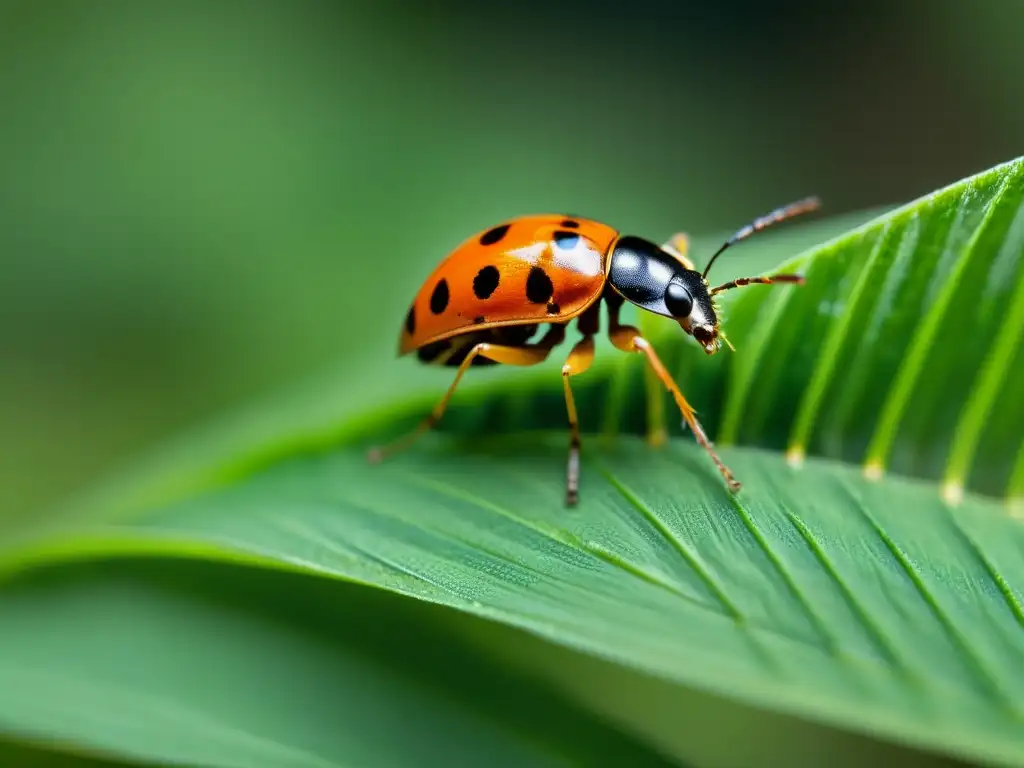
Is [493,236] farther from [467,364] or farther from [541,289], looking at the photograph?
[467,364]

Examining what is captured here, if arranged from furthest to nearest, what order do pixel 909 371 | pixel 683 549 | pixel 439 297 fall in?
pixel 439 297 → pixel 909 371 → pixel 683 549

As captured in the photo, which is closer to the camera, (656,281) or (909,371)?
(909,371)

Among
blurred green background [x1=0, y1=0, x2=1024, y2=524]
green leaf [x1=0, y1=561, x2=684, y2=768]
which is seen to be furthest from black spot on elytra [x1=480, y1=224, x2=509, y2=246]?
blurred green background [x1=0, y1=0, x2=1024, y2=524]

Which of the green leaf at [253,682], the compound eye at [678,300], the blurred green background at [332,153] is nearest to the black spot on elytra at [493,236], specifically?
the compound eye at [678,300]

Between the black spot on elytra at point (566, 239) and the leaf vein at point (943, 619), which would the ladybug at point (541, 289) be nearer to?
the black spot on elytra at point (566, 239)

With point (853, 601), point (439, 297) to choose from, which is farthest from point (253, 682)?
point (853, 601)

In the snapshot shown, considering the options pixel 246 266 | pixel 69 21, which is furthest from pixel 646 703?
pixel 69 21

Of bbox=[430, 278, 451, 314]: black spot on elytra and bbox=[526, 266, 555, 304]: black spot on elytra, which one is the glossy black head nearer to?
bbox=[526, 266, 555, 304]: black spot on elytra

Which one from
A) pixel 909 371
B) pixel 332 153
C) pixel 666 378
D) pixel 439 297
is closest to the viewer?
pixel 909 371
